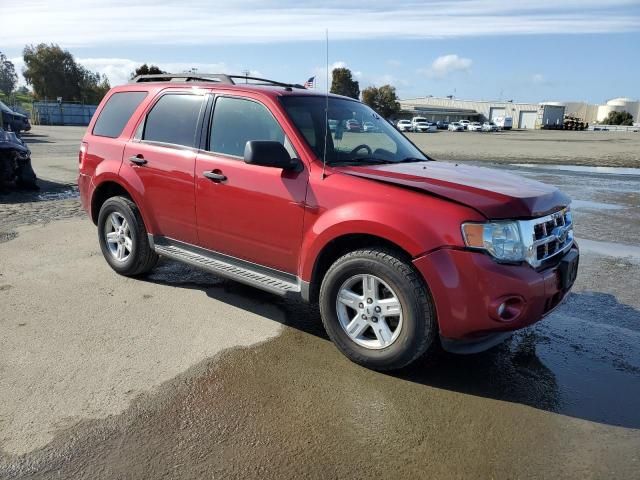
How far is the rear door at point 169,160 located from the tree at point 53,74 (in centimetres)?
6981

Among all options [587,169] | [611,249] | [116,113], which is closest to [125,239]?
[116,113]

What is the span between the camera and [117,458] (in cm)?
276

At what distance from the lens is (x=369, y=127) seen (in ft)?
16.0

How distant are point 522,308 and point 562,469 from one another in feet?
3.03

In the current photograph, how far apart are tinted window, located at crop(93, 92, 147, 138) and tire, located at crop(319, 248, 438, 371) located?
9.75 ft

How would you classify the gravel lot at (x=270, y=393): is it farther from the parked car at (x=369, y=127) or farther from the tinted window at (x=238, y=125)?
the parked car at (x=369, y=127)

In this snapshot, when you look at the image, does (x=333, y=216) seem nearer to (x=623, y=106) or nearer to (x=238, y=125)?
(x=238, y=125)

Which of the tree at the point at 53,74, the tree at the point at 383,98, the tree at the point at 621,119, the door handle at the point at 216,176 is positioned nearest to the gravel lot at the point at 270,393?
the door handle at the point at 216,176

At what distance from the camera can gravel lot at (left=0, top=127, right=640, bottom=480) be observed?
2781 millimetres

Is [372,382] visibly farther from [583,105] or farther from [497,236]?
[583,105]

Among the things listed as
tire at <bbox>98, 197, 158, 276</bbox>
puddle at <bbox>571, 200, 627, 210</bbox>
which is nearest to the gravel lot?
tire at <bbox>98, 197, 158, 276</bbox>

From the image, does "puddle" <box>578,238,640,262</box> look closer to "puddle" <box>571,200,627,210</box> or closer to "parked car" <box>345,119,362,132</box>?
"puddle" <box>571,200,627,210</box>

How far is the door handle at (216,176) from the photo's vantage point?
173 inches

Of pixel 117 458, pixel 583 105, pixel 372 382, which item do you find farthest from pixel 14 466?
pixel 583 105
